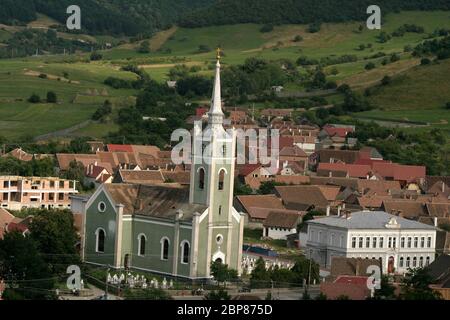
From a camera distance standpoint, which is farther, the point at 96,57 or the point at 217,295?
the point at 96,57

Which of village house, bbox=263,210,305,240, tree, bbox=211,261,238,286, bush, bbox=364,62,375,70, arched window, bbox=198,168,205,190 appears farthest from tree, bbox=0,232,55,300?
bush, bbox=364,62,375,70

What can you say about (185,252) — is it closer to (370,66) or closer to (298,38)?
(370,66)

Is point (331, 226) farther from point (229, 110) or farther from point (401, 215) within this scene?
point (229, 110)

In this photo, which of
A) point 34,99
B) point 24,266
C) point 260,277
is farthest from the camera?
point 34,99

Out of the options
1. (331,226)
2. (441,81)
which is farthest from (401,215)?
(441,81)

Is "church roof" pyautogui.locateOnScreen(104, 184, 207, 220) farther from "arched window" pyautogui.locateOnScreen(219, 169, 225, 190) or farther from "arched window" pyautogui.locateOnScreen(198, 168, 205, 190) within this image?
"arched window" pyautogui.locateOnScreen(219, 169, 225, 190)

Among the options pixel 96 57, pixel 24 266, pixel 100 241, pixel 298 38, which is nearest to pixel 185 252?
pixel 100 241
